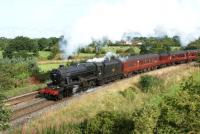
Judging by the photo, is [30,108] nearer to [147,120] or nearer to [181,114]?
[147,120]

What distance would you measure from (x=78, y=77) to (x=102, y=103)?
5.36 meters

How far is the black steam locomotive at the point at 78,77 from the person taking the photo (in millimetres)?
38250

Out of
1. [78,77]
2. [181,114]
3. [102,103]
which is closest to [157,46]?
[78,77]

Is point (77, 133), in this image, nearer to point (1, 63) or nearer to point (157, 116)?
point (157, 116)

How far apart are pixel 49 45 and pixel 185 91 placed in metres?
83.7

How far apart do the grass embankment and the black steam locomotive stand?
6.35ft

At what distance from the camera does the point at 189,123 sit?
61.8ft

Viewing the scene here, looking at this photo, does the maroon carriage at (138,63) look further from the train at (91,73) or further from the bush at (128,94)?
the bush at (128,94)

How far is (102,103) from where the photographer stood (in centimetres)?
3578

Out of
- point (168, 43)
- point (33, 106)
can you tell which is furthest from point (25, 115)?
point (168, 43)

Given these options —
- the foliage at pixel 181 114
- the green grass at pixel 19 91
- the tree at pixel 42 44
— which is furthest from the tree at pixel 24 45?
the foliage at pixel 181 114

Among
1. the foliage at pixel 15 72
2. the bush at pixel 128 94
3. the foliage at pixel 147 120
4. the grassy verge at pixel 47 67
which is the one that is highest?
the foliage at pixel 147 120

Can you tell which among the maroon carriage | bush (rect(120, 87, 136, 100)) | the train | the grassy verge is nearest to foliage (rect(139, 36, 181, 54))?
the grassy verge

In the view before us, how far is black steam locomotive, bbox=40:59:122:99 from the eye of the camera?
3825 centimetres
